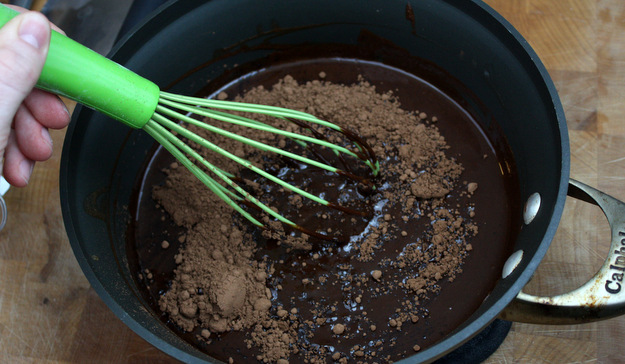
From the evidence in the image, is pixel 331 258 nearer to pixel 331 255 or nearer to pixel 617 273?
pixel 331 255

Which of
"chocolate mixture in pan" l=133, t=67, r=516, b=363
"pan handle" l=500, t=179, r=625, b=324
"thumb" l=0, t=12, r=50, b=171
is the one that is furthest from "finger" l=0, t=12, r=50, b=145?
"pan handle" l=500, t=179, r=625, b=324

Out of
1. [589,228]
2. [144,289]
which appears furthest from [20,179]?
[589,228]

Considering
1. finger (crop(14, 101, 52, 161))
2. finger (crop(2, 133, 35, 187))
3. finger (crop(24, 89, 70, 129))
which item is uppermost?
finger (crop(24, 89, 70, 129))

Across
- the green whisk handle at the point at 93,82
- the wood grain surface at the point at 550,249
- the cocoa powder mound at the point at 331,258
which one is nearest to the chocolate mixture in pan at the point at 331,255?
the cocoa powder mound at the point at 331,258

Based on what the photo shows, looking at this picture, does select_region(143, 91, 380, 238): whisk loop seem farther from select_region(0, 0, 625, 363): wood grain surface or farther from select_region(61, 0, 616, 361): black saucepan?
select_region(0, 0, 625, 363): wood grain surface

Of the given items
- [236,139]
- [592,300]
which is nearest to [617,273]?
[592,300]

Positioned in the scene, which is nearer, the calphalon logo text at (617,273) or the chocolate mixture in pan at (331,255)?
the calphalon logo text at (617,273)

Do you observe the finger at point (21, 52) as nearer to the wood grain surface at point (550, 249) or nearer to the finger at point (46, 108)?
the finger at point (46, 108)
